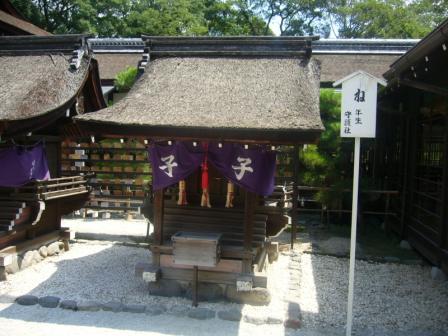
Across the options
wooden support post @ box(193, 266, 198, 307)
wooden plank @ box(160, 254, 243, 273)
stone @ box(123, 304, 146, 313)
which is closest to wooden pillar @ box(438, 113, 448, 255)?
wooden plank @ box(160, 254, 243, 273)

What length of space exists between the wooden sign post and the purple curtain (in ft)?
6.29

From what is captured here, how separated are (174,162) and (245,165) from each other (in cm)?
129

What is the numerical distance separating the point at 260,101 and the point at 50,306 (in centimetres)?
512

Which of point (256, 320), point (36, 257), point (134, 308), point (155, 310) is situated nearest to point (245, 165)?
point (256, 320)

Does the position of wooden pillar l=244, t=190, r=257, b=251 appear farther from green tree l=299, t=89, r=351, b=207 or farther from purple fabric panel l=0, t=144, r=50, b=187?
green tree l=299, t=89, r=351, b=207

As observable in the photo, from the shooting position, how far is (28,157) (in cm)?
904

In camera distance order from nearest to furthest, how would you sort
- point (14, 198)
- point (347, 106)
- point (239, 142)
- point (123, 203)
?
point (347, 106) < point (239, 142) < point (14, 198) < point (123, 203)

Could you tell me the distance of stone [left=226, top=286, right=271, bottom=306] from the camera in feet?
24.3

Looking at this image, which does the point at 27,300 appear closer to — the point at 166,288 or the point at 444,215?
the point at 166,288

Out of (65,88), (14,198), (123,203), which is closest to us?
(14,198)

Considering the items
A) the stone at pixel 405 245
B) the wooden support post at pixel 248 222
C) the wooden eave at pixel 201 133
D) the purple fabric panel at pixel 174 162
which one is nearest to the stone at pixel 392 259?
the stone at pixel 405 245

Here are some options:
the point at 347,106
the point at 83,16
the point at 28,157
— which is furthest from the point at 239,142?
the point at 83,16

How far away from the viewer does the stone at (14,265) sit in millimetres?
8711

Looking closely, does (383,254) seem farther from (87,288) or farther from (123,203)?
(123,203)
